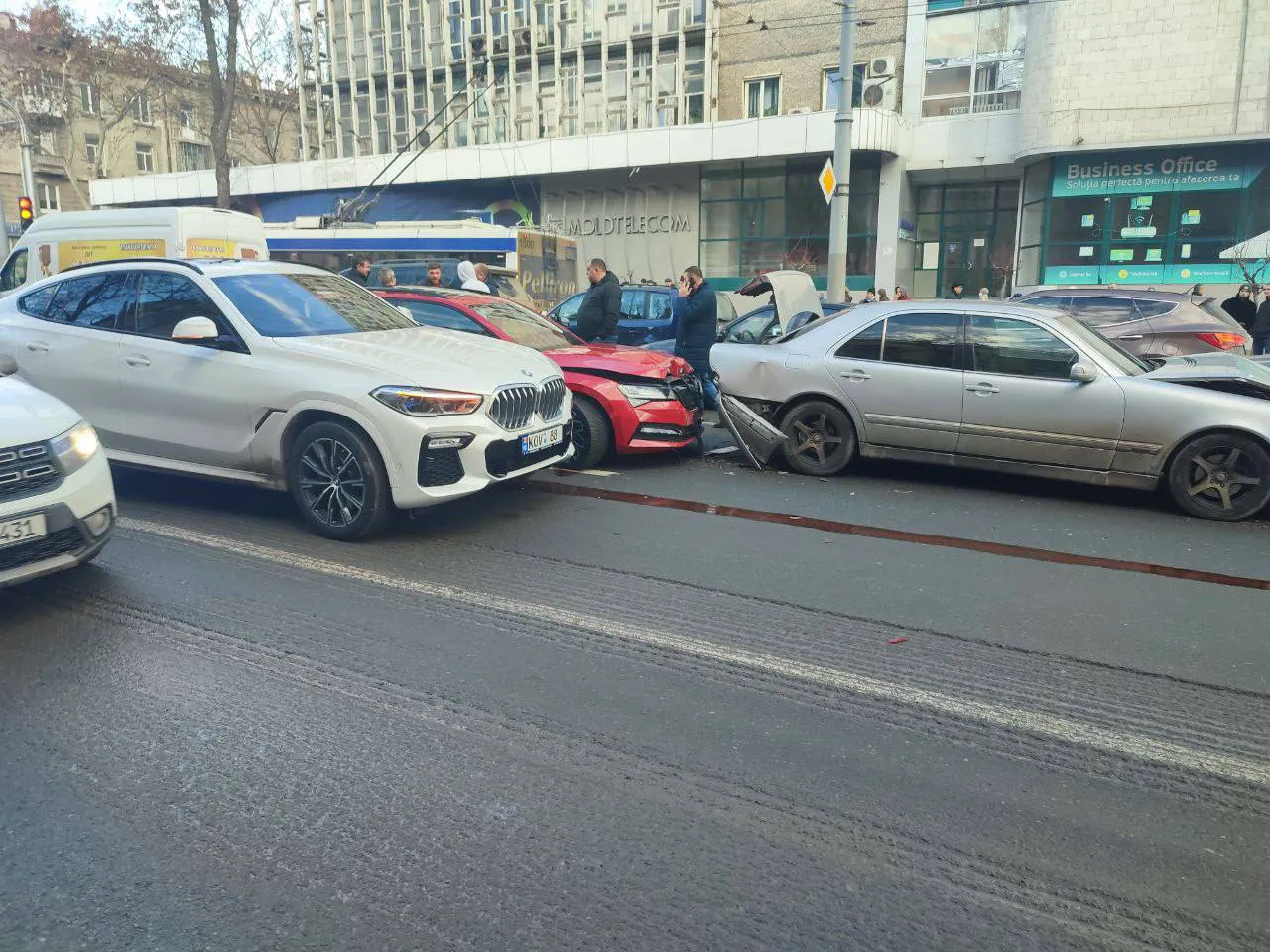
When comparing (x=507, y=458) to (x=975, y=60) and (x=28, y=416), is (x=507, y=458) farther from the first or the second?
(x=975, y=60)

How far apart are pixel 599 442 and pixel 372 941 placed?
19.5 ft

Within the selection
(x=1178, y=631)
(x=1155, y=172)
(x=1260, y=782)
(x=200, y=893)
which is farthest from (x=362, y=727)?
(x=1155, y=172)

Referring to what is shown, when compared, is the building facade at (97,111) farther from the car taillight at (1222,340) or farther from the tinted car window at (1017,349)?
the tinted car window at (1017,349)

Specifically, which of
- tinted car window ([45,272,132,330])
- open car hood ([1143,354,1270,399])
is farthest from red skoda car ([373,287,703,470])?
open car hood ([1143,354,1270,399])

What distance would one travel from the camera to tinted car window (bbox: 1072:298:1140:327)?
38.9 ft

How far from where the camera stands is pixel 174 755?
3.24m

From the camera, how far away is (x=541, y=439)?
20.5ft

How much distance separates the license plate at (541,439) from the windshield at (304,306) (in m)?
1.43

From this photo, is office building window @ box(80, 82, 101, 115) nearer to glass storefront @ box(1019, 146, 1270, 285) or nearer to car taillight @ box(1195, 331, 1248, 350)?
glass storefront @ box(1019, 146, 1270, 285)

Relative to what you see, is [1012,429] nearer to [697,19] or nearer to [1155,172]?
[1155,172]

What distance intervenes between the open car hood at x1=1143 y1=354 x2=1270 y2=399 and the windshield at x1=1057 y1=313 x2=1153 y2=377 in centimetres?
14

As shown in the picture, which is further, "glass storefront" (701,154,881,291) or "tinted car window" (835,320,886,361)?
"glass storefront" (701,154,881,291)

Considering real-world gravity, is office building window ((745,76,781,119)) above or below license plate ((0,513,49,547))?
above

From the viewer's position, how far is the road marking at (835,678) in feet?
10.8
